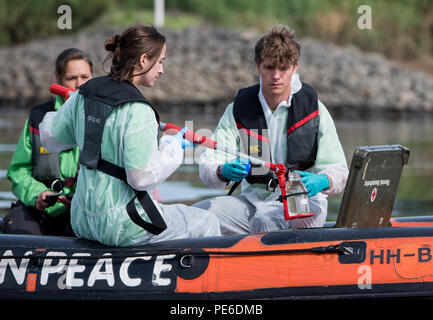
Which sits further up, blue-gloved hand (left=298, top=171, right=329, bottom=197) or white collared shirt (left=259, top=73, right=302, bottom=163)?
white collared shirt (left=259, top=73, right=302, bottom=163)

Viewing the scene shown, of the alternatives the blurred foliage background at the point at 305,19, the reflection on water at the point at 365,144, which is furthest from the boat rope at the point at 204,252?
the blurred foliage background at the point at 305,19

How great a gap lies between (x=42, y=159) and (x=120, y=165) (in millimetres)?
1198

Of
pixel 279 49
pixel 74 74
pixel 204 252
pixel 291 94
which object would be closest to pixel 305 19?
pixel 74 74

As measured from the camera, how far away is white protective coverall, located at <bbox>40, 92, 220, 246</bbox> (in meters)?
3.70

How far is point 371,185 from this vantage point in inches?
161

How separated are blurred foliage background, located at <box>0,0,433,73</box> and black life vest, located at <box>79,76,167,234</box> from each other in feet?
80.1

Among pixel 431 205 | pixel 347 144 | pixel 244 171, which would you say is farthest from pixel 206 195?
pixel 347 144

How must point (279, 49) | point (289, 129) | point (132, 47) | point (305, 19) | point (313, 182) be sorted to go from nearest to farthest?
point (132, 47), point (313, 182), point (279, 49), point (289, 129), point (305, 19)

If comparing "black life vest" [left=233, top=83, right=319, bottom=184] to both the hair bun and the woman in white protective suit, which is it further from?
the hair bun

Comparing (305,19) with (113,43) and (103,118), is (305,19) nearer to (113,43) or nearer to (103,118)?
(113,43)

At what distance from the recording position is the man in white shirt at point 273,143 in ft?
14.4

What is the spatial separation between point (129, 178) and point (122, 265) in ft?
1.77

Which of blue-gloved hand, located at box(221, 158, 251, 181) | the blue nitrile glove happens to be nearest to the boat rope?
blue-gloved hand, located at box(221, 158, 251, 181)

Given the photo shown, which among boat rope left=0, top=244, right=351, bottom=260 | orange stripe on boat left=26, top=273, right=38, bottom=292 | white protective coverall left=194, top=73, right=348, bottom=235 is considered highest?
white protective coverall left=194, top=73, right=348, bottom=235
